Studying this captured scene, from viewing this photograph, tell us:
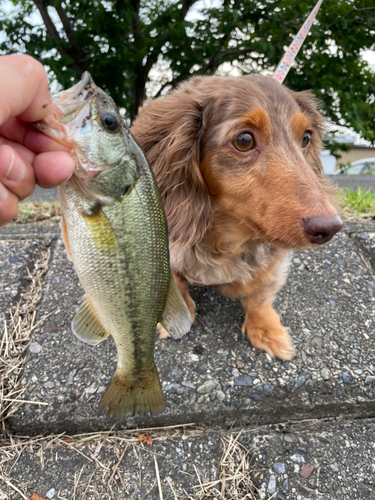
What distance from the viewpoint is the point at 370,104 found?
5.56 metres

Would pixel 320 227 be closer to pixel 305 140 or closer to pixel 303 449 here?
pixel 305 140

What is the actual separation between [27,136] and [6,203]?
0.68ft

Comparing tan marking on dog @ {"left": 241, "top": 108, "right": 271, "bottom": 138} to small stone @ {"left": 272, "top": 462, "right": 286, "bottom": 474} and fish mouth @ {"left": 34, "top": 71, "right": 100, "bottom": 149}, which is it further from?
small stone @ {"left": 272, "top": 462, "right": 286, "bottom": 474}

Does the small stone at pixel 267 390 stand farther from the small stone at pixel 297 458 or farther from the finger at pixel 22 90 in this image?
the finger at pixel 22 90

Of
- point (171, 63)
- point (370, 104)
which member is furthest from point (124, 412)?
point (370, 104)

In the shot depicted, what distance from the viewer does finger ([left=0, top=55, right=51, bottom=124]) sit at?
0.82 metres

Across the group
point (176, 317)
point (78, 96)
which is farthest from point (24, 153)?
point (176, 317)

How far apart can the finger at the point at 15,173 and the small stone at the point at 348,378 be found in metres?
1.70

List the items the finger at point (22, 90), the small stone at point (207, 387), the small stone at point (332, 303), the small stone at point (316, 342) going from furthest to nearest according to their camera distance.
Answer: the small stone at point (332, 303) < the small stone at point (316, 342) < the small stone at point (207, 387) < the finger at point (22, 90)

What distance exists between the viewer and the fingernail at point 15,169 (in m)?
0.88

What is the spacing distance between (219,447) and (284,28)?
5.01 m

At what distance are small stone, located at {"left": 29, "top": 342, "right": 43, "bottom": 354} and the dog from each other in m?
0.85

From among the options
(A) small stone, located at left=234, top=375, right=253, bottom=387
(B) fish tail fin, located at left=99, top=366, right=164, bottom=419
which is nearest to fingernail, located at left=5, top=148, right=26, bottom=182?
(B) fish tail fin, located at left=99, top=366, right=164, bottom=419

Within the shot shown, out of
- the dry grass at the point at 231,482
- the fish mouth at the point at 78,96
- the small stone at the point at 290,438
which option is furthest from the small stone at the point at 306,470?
the fish mouth at the point at 78,96
